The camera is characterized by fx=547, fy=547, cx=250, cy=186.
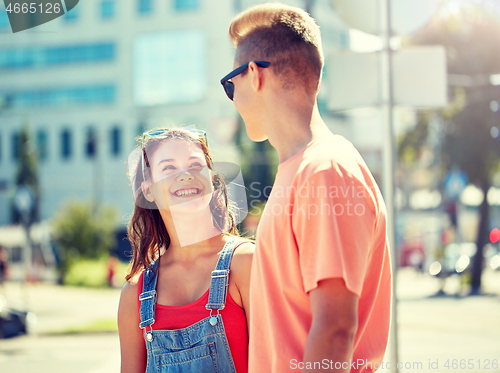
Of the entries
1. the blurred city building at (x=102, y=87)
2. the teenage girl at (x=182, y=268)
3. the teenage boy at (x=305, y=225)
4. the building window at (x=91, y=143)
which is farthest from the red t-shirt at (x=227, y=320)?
the building window at (x=91, y=143)

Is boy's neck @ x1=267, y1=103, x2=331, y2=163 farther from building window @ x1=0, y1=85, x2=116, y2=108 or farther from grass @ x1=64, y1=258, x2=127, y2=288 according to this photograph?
building window @ x1=0, y1=85, x2=116, y2=108

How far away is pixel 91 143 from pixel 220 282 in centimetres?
3984

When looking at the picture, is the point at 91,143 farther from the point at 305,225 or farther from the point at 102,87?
the point at 305,225

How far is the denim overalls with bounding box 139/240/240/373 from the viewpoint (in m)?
1.92

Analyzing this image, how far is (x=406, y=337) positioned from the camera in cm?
995

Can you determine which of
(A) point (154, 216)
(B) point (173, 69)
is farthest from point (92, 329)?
(B) point (173, 69)

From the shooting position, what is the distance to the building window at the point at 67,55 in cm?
3906

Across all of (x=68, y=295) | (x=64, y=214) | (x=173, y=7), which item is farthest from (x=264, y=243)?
(x=173, y=7)

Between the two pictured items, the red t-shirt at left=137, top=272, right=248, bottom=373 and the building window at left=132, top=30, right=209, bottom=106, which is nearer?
the red t-shirt at left=137, top=272, right=248, bottom=373

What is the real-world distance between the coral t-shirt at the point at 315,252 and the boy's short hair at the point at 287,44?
194 mm

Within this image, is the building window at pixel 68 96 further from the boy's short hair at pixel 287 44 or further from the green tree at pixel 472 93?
the boy's short hair at pixel 287 44

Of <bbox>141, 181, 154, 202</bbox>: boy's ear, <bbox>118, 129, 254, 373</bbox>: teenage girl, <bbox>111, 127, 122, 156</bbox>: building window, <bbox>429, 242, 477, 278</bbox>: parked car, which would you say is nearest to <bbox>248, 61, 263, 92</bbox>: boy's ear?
<bbox>118, 129, 254, 373</bbox>: teenage girl

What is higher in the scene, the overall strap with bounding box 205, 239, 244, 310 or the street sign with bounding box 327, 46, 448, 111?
the street sign with bounding box 327, 46, 448, 111

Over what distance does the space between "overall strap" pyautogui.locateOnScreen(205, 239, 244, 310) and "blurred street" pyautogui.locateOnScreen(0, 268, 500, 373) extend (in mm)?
4540
